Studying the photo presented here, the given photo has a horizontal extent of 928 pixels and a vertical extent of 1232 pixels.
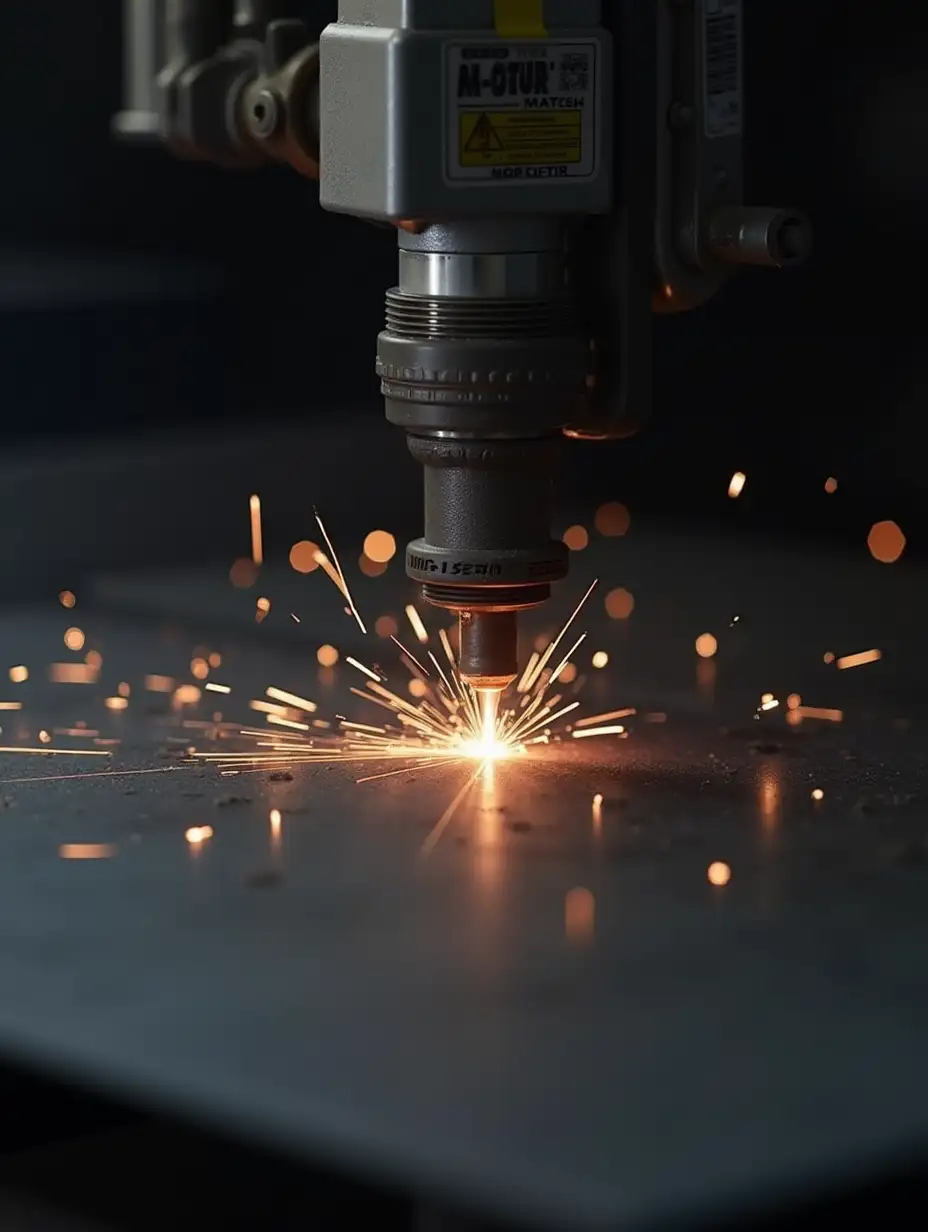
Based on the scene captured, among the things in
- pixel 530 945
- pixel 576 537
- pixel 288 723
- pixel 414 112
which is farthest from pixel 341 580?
pixel 530 945

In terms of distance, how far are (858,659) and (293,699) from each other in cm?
45

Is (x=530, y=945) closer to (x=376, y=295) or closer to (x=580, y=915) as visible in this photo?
(x=580, y=915)

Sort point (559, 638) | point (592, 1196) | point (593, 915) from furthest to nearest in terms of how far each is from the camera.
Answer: point (559, 638) → point (593, 915) → point (592, 1196)

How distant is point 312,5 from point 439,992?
126 centimetres

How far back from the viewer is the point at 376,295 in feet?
7.45

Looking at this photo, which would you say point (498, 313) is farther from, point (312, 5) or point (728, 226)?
point (312, 5)

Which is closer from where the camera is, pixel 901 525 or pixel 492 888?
pixel 492 888

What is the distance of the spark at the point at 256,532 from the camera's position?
2219 mm

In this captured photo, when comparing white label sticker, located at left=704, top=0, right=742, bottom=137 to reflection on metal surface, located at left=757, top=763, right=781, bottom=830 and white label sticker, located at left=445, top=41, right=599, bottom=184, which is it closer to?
white label sticker, located at left=445, top=41, right=599, bottom=184

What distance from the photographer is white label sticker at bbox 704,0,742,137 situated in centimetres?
148

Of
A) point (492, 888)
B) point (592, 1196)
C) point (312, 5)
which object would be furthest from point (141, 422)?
point (592, 1196)

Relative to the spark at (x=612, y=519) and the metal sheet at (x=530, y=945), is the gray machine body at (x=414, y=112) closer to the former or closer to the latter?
the metal sheet at (x=530, y=945)

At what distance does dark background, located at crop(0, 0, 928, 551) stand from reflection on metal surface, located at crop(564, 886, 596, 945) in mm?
799

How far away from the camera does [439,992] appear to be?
3.81 feet
